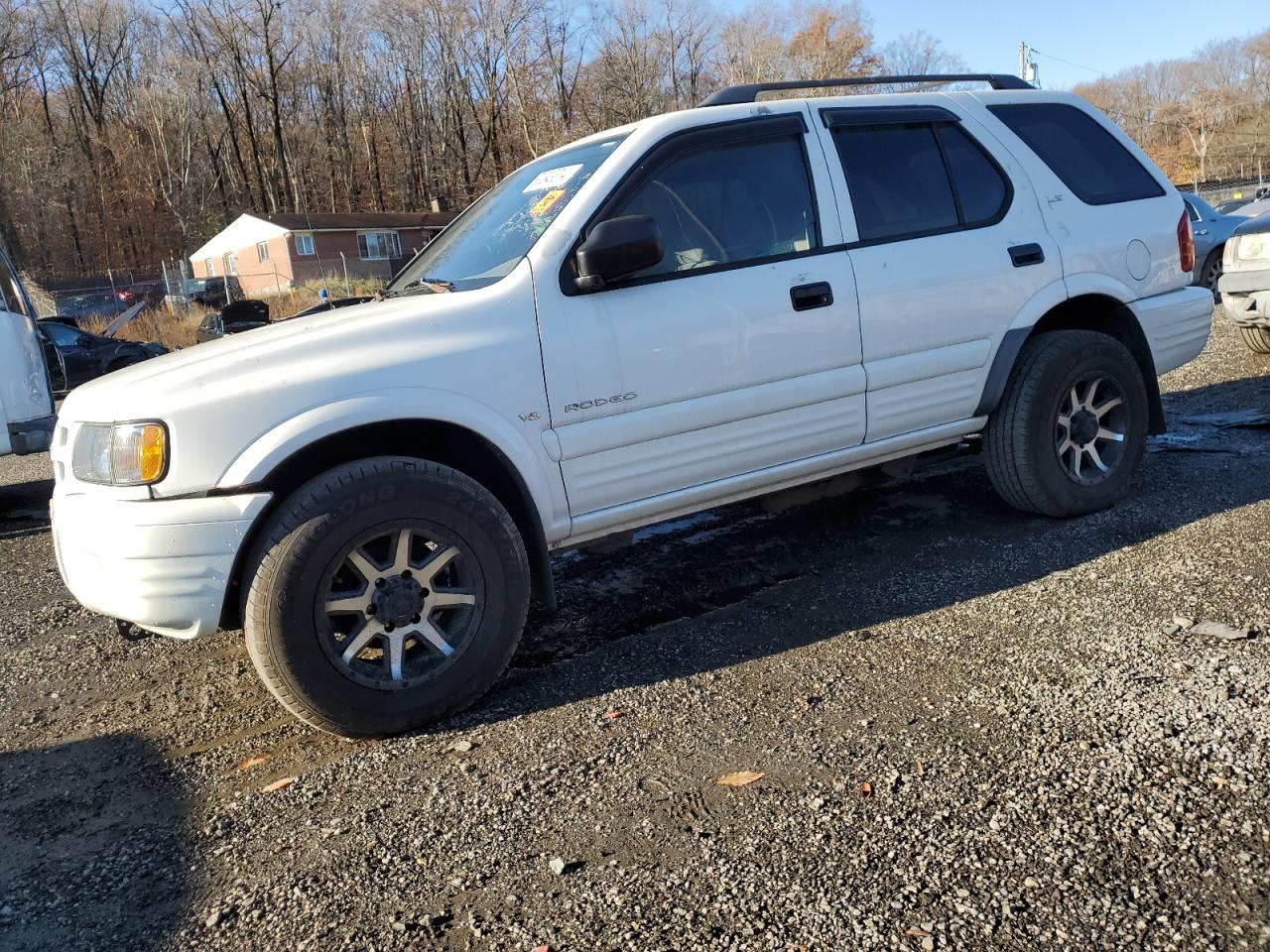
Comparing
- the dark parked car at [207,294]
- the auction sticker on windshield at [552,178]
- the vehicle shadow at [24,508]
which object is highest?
the dark parked car at [207,294]

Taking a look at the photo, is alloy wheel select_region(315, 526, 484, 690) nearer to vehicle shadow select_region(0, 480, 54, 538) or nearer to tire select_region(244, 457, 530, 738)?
tire select_region(244, 457, 530, 738)

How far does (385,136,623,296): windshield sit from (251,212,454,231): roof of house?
49.3 metres

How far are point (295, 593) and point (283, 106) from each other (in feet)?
234

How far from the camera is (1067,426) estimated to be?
15.5 feet

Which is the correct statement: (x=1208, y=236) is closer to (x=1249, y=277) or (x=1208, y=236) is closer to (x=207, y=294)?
(x=1249, y=277)

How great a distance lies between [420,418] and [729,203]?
156 cm

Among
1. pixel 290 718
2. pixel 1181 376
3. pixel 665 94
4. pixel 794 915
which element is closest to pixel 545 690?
pixel 290 718

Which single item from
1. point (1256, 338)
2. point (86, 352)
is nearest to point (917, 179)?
point (1256, 338)

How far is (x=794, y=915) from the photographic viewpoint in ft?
7.23

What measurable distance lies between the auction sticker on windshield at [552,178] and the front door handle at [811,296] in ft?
3.33

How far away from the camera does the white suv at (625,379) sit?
3.11 meters

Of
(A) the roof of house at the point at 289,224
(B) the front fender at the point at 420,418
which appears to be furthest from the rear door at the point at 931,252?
(A) the roof of house at the point at 289,224

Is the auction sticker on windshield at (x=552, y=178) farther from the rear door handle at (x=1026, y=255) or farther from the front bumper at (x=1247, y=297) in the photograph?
the front bumper at (x=1247, y=297)

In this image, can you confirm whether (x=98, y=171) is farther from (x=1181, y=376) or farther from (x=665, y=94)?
(x=1181, y=376)
